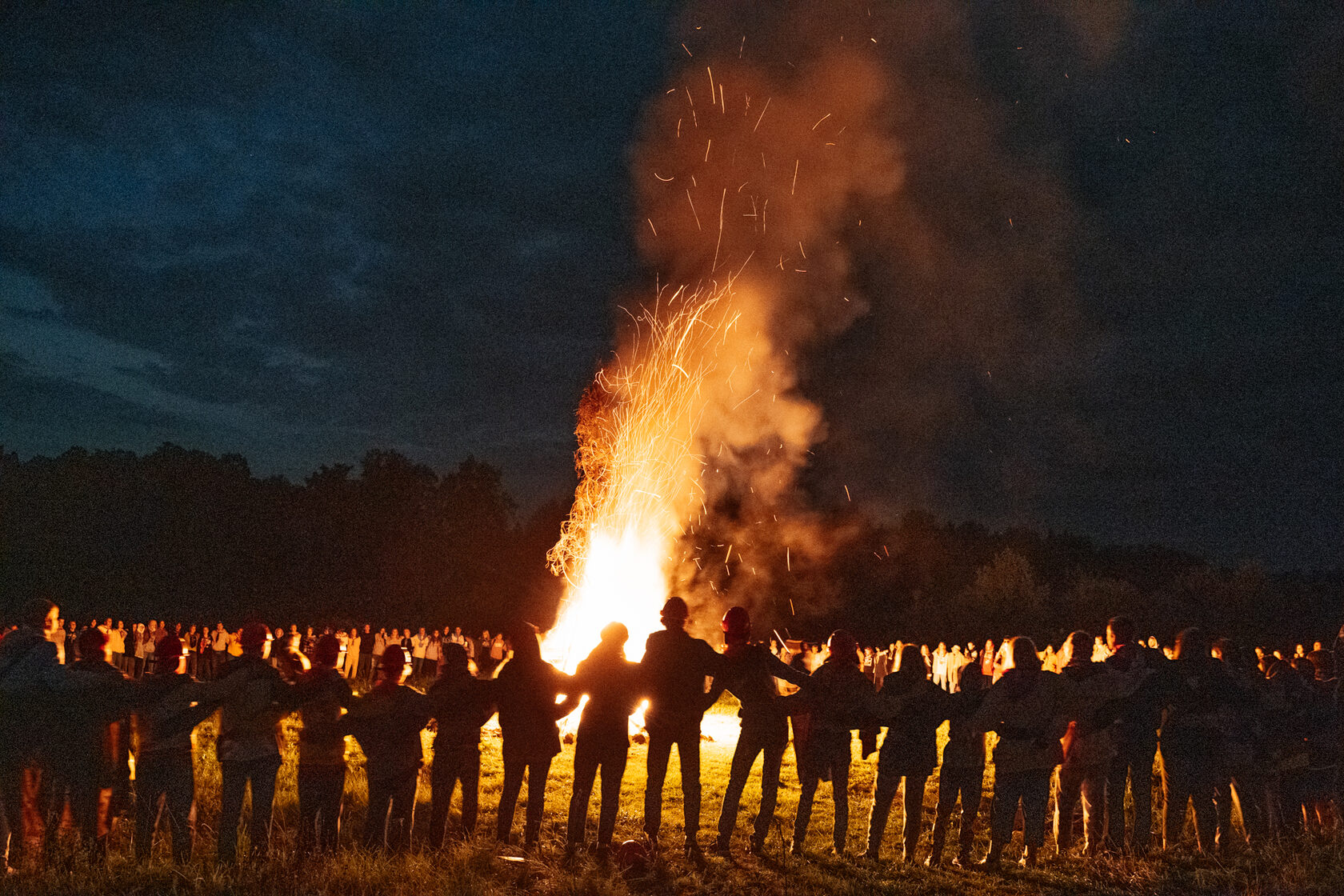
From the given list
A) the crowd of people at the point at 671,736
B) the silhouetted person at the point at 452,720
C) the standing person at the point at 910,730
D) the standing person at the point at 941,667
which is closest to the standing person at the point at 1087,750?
the crowd of people at the point at 671,736

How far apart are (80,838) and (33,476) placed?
211 ft

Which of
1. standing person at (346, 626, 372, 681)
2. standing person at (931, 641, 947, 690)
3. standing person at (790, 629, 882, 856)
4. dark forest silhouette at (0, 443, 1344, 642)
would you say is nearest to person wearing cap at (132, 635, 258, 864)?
standing person at (790, 629, 882, 856)

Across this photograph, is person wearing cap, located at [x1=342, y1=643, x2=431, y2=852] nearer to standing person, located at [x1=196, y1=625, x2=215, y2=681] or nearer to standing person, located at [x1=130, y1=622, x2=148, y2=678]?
standing person, located at [x1=196, y1=625, x2=215, y2=681]

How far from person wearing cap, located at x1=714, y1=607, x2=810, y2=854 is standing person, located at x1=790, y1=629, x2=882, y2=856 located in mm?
201

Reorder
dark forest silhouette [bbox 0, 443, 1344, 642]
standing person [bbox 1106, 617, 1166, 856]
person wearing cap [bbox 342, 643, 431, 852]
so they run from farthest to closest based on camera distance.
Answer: dark forest silhouette [bbox 0, 443, 1344, 642] < standing person [bbox 1106, 617, 1166, 856] < person wearing cap [bbox 342, 643, 431, 852]

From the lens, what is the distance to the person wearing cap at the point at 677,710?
819 centimetres

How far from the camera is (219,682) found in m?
7.18

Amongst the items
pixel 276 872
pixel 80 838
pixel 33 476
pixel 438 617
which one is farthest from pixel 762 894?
pixel 33 476

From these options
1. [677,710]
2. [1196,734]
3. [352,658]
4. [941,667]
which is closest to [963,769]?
[1196,734]

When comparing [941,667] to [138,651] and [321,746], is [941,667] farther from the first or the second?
[321,746]

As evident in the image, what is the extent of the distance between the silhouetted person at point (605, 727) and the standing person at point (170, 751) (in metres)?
2.77

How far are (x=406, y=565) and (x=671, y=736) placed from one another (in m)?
58.3

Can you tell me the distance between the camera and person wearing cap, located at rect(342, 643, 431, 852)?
295 inches

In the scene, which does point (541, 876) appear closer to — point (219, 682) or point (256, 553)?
point (219, 682)
